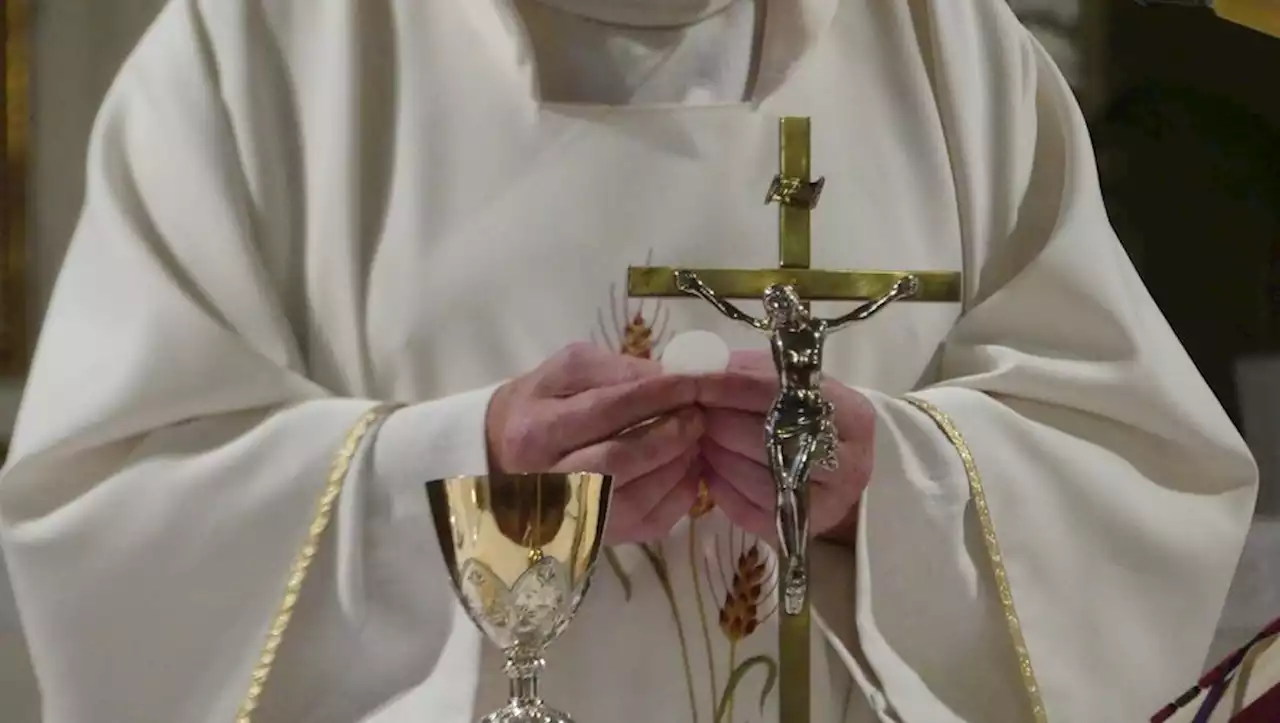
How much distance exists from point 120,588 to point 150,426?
0.41 feet

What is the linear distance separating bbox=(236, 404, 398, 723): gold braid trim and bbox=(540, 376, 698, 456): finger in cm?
17

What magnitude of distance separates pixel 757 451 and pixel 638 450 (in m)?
0.09

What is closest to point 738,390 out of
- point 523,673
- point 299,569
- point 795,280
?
point 795,280

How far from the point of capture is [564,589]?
0.86 metres

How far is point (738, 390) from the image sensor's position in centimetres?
94

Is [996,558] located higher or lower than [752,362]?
lower

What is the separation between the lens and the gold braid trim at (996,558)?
3.49 feet

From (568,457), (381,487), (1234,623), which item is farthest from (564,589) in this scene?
(1234,623)

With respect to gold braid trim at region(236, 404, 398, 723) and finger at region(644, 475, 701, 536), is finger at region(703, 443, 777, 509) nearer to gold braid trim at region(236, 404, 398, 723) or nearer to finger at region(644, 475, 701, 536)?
finger at region(644, 475, 701, 536)

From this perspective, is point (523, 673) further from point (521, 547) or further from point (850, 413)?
point (850, 413)

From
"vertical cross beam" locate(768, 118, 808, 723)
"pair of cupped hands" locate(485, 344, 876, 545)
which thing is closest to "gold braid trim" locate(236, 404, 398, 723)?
"pair of cupped hands" locate(485, 344, 876, 545)

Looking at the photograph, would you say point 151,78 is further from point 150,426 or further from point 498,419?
point 498,419

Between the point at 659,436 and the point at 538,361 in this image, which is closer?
the point at 659,436

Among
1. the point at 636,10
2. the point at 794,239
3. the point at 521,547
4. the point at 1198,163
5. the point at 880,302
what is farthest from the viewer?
the point at 1198,163
